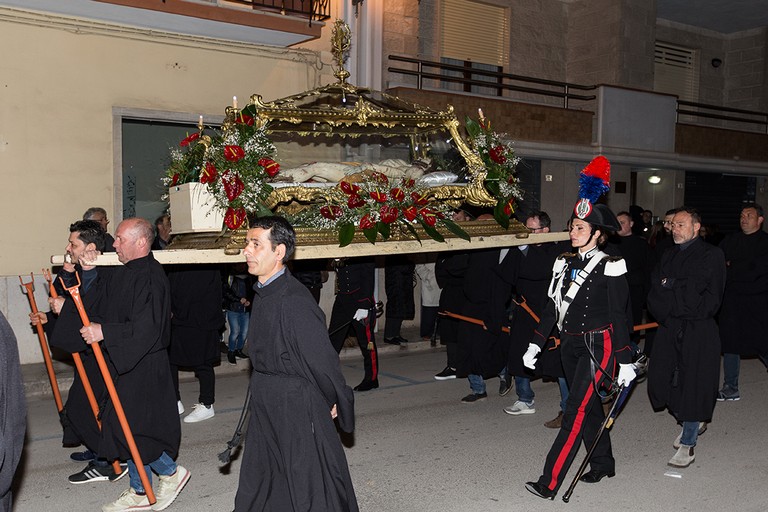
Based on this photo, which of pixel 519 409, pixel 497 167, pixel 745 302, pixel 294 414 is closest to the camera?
pixel 294 414

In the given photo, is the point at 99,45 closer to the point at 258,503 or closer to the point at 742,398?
the point at 258,503

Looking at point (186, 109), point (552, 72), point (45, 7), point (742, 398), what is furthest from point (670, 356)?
point (552, 72)

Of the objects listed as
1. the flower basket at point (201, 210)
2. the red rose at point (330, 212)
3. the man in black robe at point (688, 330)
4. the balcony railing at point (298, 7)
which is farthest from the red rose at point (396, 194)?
the balcony railing at point (298, 7)

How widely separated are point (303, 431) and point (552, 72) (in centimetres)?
1455

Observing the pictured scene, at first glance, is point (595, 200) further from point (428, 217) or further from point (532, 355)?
point (428, 217)

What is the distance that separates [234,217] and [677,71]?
17323 millimetres

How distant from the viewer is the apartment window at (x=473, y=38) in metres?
15.6

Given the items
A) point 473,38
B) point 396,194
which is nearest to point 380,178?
point 396,194

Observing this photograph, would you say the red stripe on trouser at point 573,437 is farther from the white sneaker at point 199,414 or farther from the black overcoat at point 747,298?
the black overcoat at point 747,298

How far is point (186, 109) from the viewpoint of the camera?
1104 centimetres

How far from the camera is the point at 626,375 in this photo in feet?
18.2

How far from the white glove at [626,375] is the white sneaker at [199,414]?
380cm

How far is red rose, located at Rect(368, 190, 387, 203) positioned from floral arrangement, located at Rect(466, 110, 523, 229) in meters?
1.20

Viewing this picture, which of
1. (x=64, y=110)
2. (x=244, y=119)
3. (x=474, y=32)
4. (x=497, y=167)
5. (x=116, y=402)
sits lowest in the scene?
(x=116, y=402)
